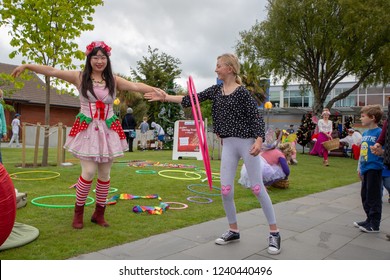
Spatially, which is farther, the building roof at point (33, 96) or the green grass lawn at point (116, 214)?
the building roof at point (33, 96)

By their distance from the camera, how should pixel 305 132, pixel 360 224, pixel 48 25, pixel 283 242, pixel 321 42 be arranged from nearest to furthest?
1. pixel 283 242
2. pixel 360 224
3. pixel 48 25
4. pixel 305 132
5. pixel 321 42

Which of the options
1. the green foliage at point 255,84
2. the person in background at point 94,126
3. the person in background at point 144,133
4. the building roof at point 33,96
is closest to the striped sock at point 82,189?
the person in background at point 94,126

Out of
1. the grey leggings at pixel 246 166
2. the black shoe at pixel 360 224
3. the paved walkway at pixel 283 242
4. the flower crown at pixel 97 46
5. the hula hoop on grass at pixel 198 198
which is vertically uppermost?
the flower crown at pixel 97 46

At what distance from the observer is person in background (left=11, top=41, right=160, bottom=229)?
4.13 metres

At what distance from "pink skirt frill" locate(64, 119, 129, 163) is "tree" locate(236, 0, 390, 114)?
20.5 metres

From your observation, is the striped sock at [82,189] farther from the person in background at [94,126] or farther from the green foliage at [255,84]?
the green foliage at [255,84]

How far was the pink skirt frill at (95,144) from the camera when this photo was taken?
161 inches

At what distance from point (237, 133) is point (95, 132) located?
1.66 m

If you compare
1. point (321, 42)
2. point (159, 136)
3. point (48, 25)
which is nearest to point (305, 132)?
point (321, 42)

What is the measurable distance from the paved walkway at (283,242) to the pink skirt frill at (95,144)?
1077mm

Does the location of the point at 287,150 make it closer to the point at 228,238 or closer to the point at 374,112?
the point at 374,112

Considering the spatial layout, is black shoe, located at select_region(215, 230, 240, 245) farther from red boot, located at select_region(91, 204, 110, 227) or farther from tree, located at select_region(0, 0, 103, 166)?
tree, located at select_region(0, 0, 103, 166)

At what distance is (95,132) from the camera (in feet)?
13.6

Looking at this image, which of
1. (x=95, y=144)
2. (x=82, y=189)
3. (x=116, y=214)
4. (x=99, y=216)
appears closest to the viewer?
(x=95, y=144)
